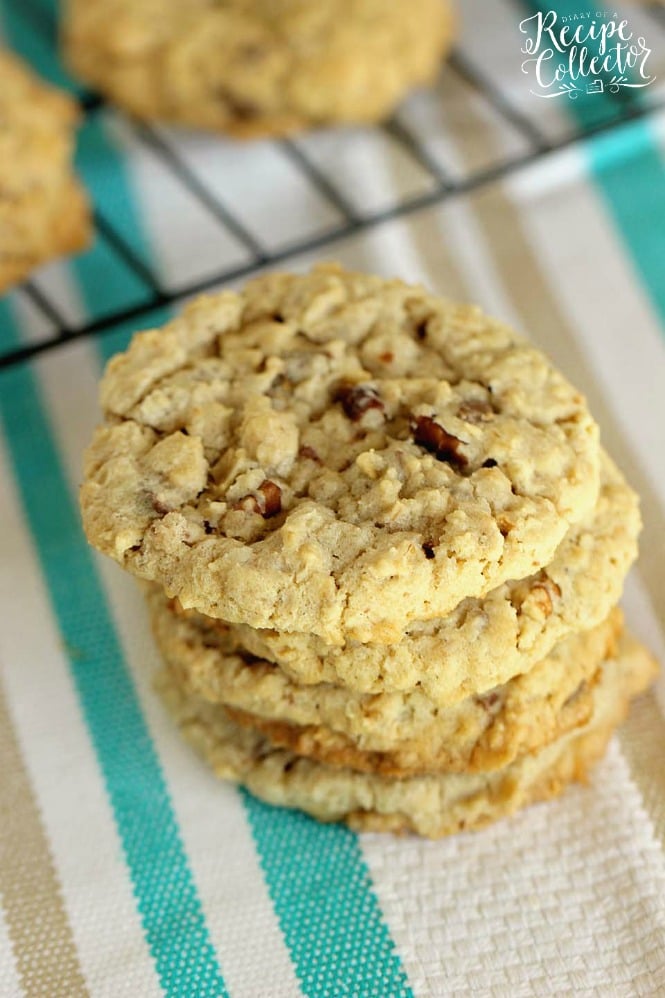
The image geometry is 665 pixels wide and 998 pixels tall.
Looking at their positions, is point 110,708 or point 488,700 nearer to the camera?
point 488,700

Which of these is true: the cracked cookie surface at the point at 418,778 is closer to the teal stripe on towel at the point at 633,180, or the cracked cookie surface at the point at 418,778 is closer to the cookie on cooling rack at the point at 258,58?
the teal stripe on towel at the point at 633,180

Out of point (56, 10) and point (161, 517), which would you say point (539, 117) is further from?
point (161, 517)

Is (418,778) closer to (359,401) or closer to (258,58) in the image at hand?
(359,401)

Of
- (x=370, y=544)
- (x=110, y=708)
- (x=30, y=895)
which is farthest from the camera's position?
Answer: (x=110, y=708)

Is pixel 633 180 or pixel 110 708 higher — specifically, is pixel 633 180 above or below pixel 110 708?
above

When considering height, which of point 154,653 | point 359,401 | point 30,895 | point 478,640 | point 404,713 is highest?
point 359,401

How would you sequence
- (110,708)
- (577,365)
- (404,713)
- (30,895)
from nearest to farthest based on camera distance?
(404,713) → (30,895) → (110,708) → (577,365)

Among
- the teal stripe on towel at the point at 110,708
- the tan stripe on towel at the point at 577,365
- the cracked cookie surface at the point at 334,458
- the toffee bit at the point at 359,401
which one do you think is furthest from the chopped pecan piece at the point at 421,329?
the teal stripe on towel at the point at 110,708

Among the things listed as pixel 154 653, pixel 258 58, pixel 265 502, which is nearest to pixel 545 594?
pixel 265 502
